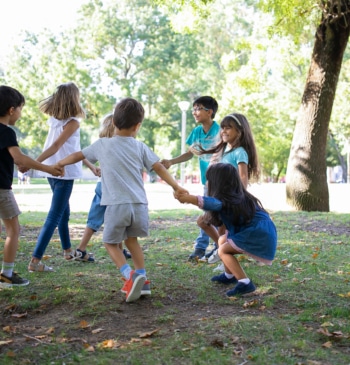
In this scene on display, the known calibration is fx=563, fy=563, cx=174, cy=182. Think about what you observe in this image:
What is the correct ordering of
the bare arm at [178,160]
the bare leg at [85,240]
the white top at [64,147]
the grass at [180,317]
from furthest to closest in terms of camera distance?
the bare leg at [85,240], the white top at [64,147], the bare arm at [178,160], the grass at [180,317]

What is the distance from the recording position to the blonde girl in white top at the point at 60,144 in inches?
A: 219

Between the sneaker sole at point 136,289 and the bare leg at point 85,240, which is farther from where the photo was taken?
the bare leg at point 85,240

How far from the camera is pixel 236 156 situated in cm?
551

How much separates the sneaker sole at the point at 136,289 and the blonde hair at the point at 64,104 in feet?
6.71

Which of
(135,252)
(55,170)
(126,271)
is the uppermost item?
(55,170)

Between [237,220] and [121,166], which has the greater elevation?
[121,166]

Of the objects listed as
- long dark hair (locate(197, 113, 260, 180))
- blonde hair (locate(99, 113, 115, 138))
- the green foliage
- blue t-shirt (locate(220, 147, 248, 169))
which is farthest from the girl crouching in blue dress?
the green foliage

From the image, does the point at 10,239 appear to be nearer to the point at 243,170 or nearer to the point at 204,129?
the point at 243,170

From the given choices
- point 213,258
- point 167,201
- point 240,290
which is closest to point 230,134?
point 213,258

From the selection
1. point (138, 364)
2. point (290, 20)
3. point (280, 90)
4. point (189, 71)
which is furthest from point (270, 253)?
point (189, 71)

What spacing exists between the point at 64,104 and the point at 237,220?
2.16m

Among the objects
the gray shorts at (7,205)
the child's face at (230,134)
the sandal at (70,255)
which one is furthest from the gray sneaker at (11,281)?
the child's face at (230,134)

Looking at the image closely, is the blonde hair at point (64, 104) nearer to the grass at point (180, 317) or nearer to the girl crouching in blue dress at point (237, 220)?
the grass at point (180, 317)

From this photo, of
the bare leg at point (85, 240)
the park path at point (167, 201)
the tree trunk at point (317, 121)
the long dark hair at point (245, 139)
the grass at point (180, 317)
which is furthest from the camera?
the park path at point (167, 201)
